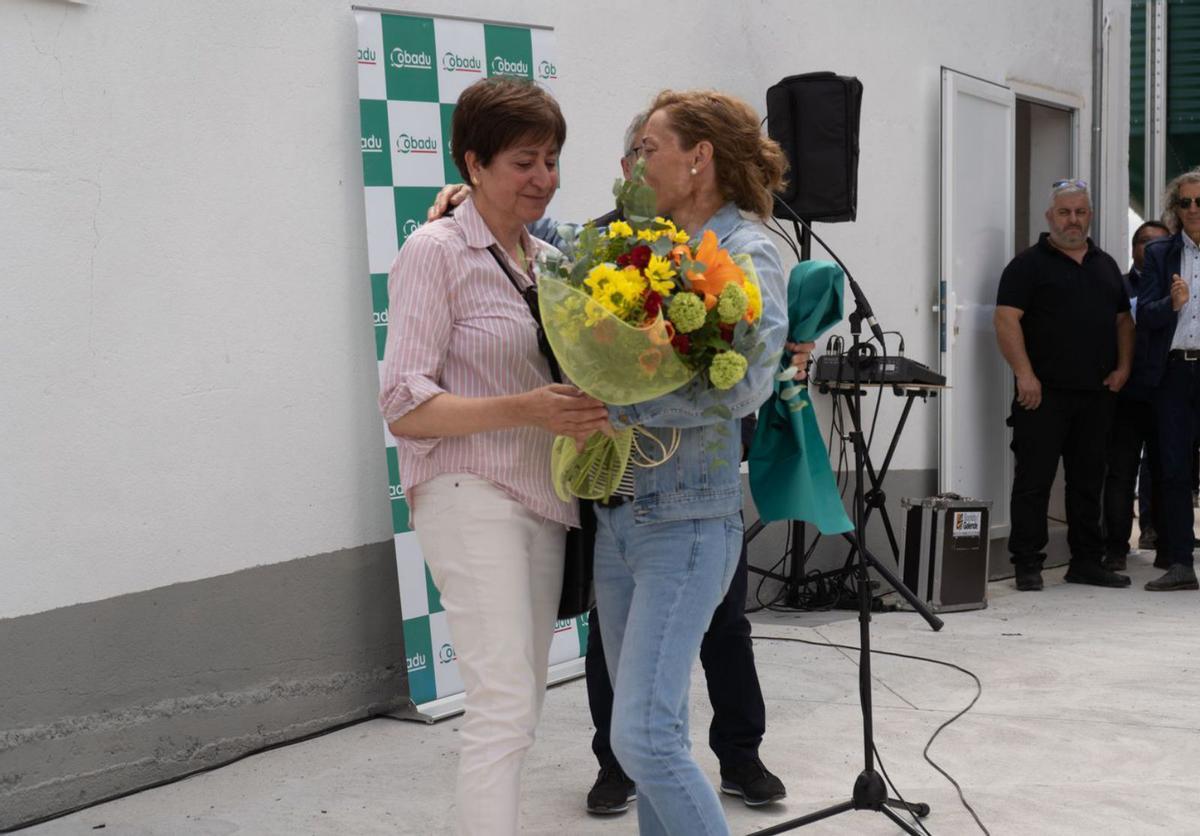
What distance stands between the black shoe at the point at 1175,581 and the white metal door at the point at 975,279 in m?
0.82

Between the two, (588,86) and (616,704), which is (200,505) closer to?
(616,704)

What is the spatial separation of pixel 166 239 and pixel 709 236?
1.99 m

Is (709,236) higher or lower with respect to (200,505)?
higher

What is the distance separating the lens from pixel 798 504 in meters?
2.69

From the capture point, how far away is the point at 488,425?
7.31 ft

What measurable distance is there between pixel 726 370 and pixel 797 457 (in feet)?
2.06

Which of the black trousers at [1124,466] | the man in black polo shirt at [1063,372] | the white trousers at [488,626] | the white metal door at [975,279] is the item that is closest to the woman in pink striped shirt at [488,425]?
the white trousers at [488,626]

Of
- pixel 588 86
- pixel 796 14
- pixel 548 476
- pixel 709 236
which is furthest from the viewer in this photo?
pixel 796 14

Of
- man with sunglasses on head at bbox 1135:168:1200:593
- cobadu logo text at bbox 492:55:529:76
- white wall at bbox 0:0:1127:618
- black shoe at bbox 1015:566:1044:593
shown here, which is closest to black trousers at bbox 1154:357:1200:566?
man with sunglasses on head at bbox 1135:168:1200:593

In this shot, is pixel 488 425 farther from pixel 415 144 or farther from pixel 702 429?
pixel 415 144

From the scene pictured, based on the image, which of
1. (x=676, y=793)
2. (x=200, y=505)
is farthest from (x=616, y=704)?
(x=200, y=505)

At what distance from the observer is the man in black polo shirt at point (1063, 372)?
6.50 meters

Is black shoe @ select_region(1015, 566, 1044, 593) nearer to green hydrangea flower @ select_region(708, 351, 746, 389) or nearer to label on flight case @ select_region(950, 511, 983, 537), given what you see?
label on flight case @ select_region(950, 511, 983, 537)

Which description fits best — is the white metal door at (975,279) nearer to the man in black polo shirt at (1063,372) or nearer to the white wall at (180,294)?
the man in black polo shirt at (1063,372)
